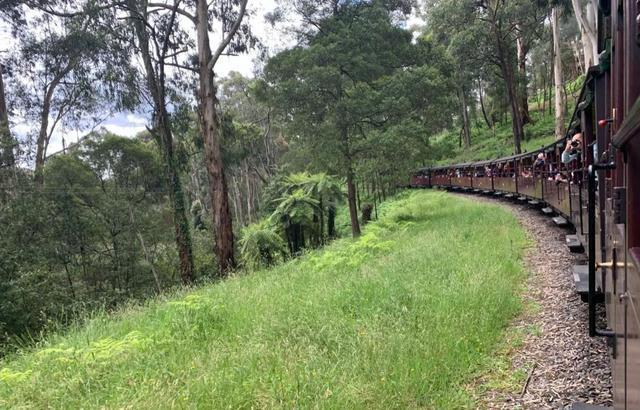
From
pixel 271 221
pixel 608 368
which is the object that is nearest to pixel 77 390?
pixel 608 368

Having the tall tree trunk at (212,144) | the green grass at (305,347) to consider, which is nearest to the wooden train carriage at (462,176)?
the tall tree trunk at (212,144)

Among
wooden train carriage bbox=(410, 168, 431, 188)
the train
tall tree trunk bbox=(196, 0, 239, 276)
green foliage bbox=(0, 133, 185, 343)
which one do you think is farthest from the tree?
wooden train carriage bbox=(410, 168, 431, 188)

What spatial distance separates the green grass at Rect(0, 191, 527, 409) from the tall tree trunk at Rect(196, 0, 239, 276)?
27.2 feet

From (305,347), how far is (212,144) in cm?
1190

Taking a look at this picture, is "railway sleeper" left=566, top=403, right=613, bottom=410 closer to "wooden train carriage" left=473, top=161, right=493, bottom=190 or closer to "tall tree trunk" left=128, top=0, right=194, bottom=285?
"tall tree trunk" left=128, top=0, right=194, bottom=285

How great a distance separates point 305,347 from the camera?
14.1 ft

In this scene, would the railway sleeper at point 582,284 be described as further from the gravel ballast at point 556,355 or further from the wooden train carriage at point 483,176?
the wooden train carriage at point 483,176

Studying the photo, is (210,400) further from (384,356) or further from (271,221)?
(271,221)

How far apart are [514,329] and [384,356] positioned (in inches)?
68.7

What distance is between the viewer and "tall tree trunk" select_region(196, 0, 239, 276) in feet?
49.2

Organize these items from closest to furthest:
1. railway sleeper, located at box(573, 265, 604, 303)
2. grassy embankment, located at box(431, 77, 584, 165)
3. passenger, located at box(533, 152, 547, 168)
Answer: railway sleeper, located at box(573, 265, 604, 303), passenger, located at box(533, 152, 547, 168), grassy embankment, located at box(431, 77, 584, 165)

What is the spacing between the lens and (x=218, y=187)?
15.2 m

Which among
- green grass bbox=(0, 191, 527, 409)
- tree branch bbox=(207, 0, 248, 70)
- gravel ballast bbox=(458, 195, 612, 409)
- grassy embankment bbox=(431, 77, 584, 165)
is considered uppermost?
tree branch bbox=(207, 0, 248, 70)

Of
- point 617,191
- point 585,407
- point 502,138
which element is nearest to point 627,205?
point 617,191
